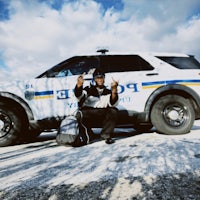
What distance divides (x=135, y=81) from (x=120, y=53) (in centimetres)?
70

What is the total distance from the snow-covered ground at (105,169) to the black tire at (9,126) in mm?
815

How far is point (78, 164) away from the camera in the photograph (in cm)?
235

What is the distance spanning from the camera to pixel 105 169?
210cm

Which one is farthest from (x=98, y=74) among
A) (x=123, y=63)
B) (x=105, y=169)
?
(x=105, y=169)

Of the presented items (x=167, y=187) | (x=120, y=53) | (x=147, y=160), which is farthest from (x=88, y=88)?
(x=167, y=187)

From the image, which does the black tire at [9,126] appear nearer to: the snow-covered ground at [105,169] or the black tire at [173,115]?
the snow-covered ground at [105,169]

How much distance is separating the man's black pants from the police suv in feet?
1.03

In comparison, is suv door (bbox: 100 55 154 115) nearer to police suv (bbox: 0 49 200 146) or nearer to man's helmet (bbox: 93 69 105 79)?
police suv (bbox: 0 49 200 146)

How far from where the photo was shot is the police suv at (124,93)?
383cm

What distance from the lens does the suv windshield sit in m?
4.16

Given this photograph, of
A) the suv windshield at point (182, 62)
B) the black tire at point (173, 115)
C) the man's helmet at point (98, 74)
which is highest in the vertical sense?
the suv windshield at point (182, 62)

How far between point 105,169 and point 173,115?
2389 millimetres

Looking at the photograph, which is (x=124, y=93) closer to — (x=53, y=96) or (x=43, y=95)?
(x=53, y=96)

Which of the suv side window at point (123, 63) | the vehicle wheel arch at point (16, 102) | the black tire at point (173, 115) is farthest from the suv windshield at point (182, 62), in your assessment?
the vehicle wheel arch at point (16, 102)
